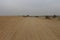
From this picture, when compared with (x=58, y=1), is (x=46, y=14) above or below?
below

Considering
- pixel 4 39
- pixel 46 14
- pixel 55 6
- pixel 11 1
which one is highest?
pixel 11 1

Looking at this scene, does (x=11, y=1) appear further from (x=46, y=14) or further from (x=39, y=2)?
(x=46, y=14)

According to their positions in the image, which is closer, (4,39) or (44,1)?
(4,39)

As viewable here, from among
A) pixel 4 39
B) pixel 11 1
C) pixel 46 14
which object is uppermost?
pixel 11 1

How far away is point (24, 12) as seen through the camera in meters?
2.00

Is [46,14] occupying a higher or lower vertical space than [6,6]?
lower

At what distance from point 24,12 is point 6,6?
0.33m

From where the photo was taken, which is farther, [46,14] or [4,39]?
[46,14]

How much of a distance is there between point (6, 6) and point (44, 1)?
0.67 m

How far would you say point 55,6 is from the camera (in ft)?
6.51

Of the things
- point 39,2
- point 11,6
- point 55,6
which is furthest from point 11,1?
point 55,6

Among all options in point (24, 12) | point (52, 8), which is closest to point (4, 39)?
point (24, 12)

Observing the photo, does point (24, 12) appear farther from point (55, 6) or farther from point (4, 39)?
point (4, 39)

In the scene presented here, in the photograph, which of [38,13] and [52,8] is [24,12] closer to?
[38,13]
